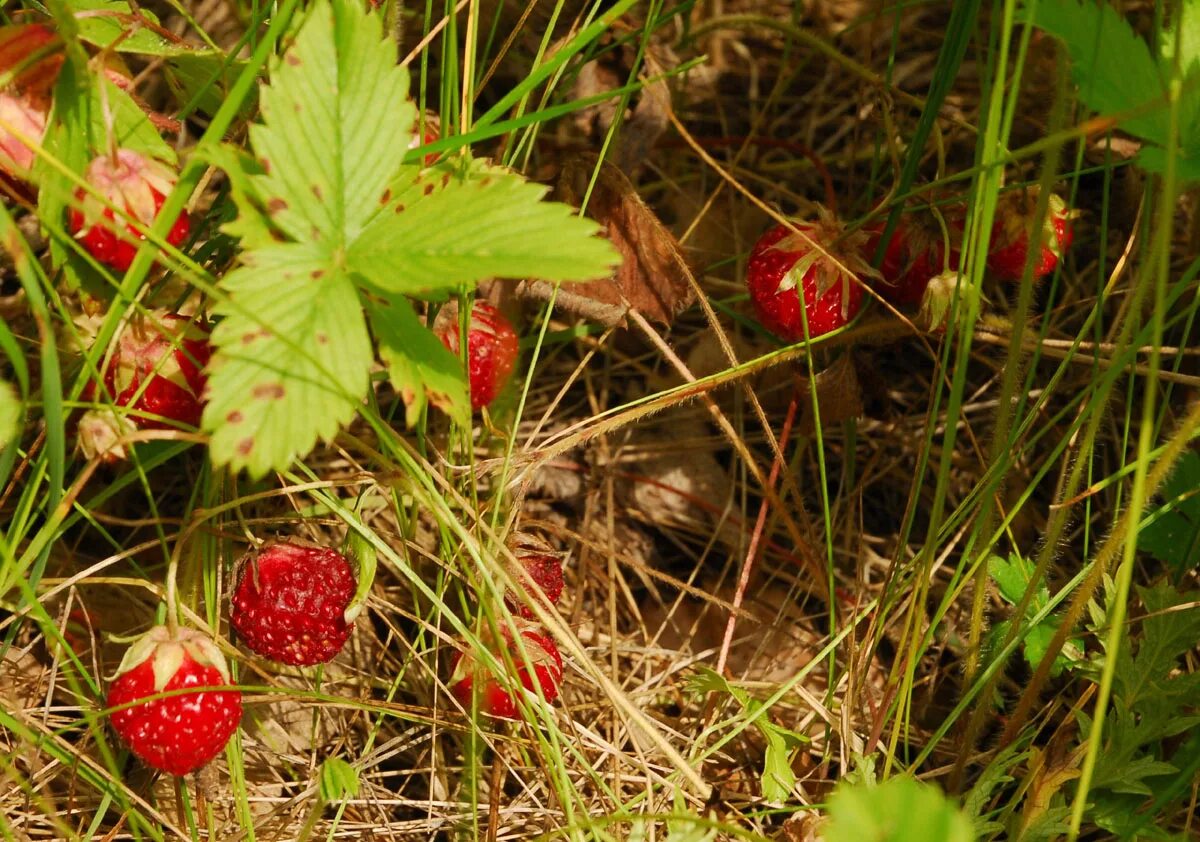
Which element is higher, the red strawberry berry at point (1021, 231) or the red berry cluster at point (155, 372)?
the red strawberry berry at point (1021, 231)

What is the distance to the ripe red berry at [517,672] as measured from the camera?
1.36 m

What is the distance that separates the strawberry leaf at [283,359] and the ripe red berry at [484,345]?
30 cm

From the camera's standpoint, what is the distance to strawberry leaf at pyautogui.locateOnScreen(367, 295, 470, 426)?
1.09 metres

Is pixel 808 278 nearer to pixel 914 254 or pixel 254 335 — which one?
A: pixel 914 254

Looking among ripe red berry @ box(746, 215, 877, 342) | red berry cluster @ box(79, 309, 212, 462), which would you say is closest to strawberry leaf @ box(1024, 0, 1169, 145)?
ripe red berry @ box(746, 215, 877, 342)

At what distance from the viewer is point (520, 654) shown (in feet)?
4.34

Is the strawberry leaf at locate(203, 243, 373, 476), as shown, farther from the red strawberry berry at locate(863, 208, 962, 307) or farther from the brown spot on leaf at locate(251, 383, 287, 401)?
the red strawberry berry at locate(863, 208, 962, 307)

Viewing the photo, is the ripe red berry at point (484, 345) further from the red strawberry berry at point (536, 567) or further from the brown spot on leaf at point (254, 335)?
the brown spot on leaf at point (254, 335)

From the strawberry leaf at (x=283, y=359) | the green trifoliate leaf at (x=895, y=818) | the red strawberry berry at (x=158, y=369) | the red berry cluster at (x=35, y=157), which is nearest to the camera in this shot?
the green trifoliate leaf at (x=895, y=818)

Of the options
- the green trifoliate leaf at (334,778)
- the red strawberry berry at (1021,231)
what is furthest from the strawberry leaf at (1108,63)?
the green trifoliate leaf at (334,778)

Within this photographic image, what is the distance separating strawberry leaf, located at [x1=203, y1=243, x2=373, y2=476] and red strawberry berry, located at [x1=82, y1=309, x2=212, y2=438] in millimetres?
222

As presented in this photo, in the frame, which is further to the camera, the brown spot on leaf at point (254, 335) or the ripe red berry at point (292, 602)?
the ripe red berry at point (292, 602)

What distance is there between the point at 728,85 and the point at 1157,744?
139 cm

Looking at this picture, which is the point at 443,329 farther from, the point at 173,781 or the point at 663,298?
the point at 173,781
